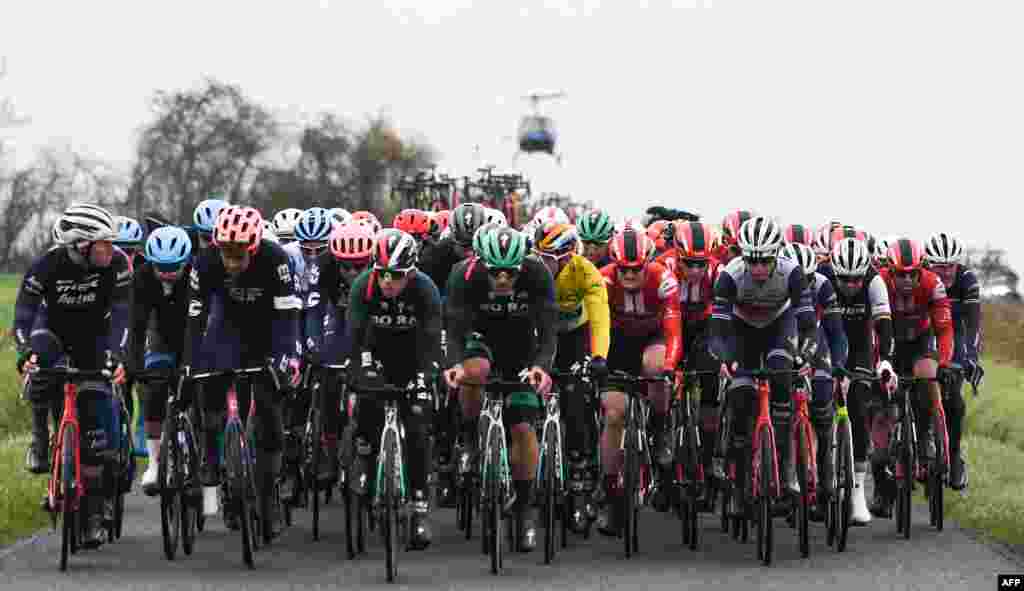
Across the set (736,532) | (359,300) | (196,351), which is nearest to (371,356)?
(359,300)

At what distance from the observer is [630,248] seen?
13391mm

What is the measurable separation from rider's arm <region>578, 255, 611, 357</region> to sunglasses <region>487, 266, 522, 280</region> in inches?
32.5

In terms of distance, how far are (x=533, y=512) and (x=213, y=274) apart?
2.70 m

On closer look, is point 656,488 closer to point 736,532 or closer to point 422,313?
point 736,532

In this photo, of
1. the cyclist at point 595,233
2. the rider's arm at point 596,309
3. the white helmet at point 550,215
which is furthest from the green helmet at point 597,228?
the white helmet at point 550,215

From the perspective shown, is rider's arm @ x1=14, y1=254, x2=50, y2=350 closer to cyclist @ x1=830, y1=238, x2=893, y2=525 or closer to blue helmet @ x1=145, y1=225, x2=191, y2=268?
blue helmet @ x1=145, y1=225, x2=191, y2=268

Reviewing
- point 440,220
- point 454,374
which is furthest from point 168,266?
point 440,220

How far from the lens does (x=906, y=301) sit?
575 inches

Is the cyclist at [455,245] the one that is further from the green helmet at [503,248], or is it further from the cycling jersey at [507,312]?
the green helmet at [503,248]

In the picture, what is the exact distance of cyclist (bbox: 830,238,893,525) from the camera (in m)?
13.7

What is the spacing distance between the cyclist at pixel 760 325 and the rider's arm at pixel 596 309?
76cm

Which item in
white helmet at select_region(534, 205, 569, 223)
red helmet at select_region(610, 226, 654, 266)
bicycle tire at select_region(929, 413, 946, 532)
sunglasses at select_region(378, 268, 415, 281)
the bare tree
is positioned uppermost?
the bare tree

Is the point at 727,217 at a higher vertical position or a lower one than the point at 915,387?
higher

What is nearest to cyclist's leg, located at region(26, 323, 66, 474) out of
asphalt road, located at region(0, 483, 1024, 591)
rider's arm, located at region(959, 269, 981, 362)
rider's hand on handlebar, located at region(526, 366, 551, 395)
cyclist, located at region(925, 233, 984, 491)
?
asphalt road, located at region(0, 483, 1024, 591)
